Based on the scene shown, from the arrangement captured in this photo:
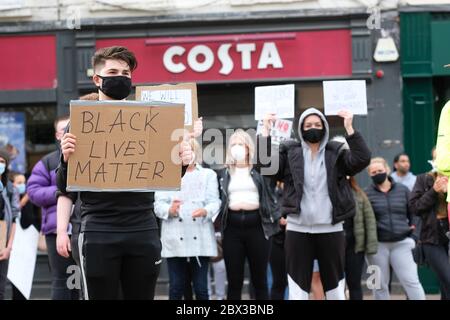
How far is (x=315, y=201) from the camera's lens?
718 cm

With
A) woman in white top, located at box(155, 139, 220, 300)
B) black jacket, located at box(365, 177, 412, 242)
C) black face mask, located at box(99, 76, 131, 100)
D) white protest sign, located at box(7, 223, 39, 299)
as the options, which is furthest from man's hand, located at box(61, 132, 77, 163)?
black jacket, located at box(365, 177, 412, 242)

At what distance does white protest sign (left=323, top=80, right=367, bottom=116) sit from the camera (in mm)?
7484

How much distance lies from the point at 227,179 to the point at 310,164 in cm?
168

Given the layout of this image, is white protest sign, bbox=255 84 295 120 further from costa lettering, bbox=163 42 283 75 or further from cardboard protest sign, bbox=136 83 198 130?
costa lettering, bbox=163 42 283 75

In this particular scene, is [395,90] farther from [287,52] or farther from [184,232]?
[184,232]

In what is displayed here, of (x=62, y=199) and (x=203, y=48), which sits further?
(x=203, y=48)

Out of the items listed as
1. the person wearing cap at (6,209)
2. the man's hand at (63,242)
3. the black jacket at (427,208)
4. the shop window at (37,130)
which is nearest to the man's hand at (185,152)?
the man's hand at (63,242)

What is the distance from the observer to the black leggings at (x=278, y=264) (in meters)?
9.33

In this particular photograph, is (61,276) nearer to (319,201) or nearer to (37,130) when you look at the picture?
(319,201)

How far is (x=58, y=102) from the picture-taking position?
1242 centimetres

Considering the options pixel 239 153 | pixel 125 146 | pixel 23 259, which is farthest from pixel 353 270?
pixel 125 146

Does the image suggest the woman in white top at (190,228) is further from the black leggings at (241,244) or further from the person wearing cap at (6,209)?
the person wearing cap at (6,209)

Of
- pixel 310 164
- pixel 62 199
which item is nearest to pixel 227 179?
pixel 310 164

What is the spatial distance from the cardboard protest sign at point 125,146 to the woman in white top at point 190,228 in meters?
3.45
